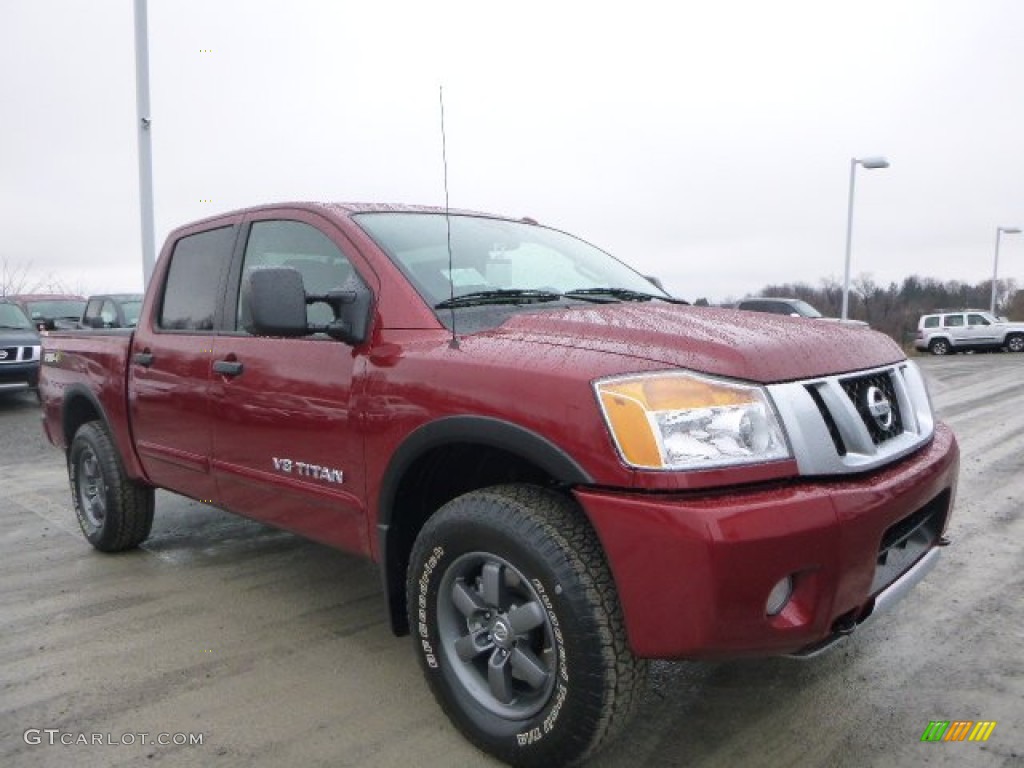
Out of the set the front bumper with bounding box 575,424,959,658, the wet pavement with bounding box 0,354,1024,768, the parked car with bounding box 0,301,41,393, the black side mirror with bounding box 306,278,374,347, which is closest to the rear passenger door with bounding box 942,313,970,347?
the wet pavement with bounding box 0,354,1024,768

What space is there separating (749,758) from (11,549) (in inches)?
172

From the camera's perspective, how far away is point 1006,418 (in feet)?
31.1

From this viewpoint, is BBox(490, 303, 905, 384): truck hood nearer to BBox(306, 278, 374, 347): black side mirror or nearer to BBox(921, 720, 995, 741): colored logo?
BBox(306, 278, 374, 347): black side mirror

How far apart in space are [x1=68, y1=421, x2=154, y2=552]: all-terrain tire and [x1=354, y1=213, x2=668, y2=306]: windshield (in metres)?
2.35

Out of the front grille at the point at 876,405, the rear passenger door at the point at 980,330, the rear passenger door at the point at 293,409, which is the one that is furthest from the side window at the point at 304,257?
the rear passenger door at the point at 980,330

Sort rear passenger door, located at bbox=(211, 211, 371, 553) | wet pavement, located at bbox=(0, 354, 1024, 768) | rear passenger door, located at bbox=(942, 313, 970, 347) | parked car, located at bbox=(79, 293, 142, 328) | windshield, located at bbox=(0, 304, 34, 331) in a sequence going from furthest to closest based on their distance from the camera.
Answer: rear passenger door, located at bbox=(942, 313, 970, 347) < windshield, located at bbox=(0, 304, 34, 331) < parked car, located at bbox=(79, 293, 142, 328) < rear passenger door, located at bbox=(211, 211, 371, 553) < wet pavement, located at bbox=(0, 354, 1024, 768)

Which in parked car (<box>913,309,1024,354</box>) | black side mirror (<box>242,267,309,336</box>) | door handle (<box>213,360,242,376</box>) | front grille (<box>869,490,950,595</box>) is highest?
black side mirror (<box>242,267,309,336</box>)

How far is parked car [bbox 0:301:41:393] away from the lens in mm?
12094

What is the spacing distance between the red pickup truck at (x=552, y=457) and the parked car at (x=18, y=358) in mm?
10336

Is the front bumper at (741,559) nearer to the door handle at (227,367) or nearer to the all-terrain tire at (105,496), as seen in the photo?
the door handle at (227,367)

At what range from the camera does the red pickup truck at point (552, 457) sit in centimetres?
207

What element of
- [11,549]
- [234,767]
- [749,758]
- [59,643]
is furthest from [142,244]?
[749,758]

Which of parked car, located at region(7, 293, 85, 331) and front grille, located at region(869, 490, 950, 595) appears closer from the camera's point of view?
front grille, located at region(869, 490, 950, 595)

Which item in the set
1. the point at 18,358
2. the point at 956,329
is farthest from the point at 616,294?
the point at 956,329
